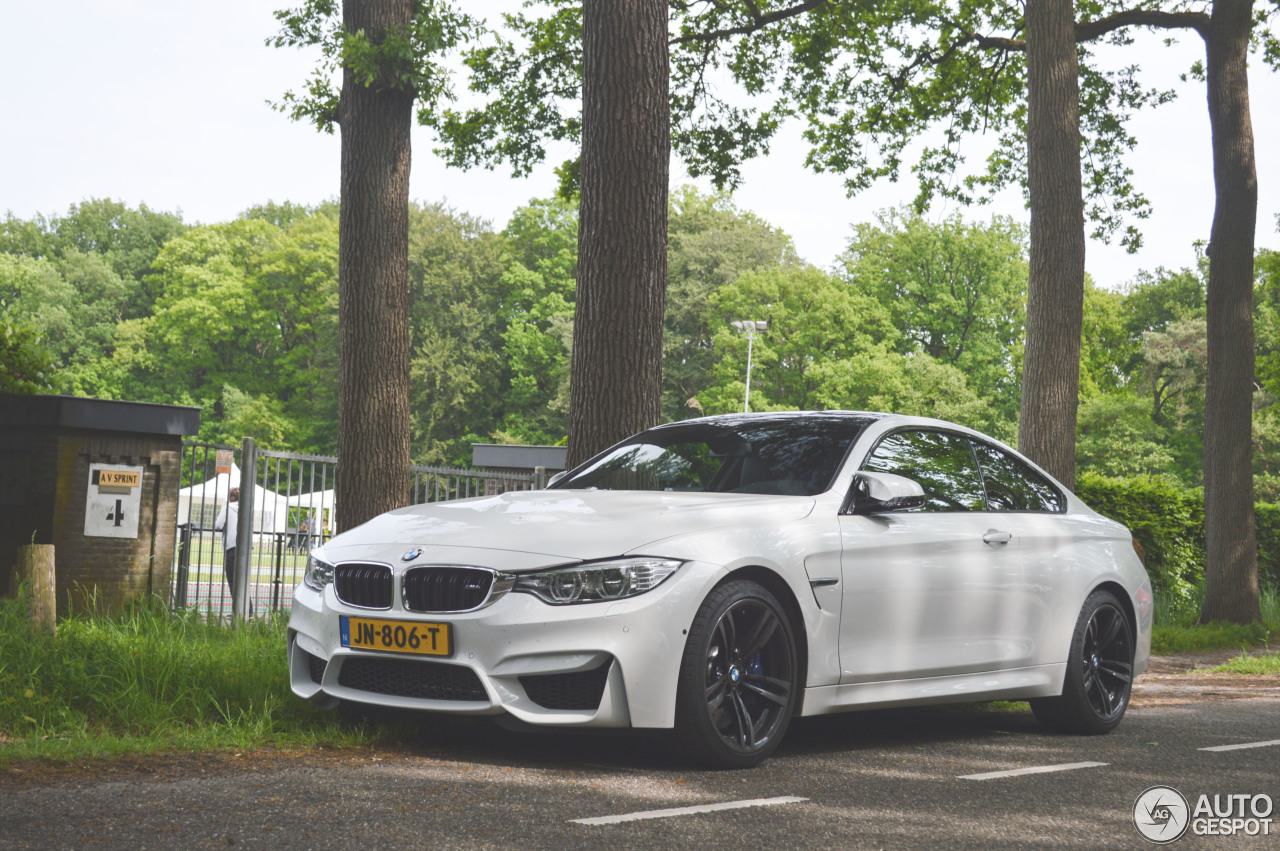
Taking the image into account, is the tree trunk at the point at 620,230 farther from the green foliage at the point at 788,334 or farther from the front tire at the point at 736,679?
the green foliage at the point at 788,334

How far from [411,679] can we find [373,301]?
6.15 meters

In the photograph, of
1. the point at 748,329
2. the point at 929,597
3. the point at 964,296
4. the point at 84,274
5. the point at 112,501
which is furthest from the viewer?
the point at 84,274

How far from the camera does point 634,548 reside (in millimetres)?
5004

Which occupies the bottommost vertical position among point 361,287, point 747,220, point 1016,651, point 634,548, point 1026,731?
point 1026,731

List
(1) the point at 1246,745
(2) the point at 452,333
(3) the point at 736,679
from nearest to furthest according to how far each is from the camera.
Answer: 1. (3) the point at 736,679
2. (1) the point at 1246,745
3. (2) the point at 452,333

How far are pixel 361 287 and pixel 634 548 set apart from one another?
6.48m

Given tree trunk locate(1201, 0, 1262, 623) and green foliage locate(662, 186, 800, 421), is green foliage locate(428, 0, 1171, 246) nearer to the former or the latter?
tree trunk locate(1201, 0, 1262, 623)

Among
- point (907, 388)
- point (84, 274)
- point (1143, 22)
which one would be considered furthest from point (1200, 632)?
point (84, 274)

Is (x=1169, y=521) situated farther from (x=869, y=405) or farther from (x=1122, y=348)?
(x=1122, y=348)

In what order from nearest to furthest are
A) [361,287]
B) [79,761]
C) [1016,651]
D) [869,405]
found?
[79,761]
[1016,651]
[361,287]
[869,405]

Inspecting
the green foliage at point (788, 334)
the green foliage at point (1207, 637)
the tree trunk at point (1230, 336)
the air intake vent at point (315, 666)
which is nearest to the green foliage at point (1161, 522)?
the tree trunk at point (1230, 336)

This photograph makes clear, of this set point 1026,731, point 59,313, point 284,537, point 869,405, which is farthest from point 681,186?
point 1026,731

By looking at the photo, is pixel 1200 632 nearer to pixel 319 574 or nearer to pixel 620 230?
pixel 620 230

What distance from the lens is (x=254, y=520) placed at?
38.2 ft
